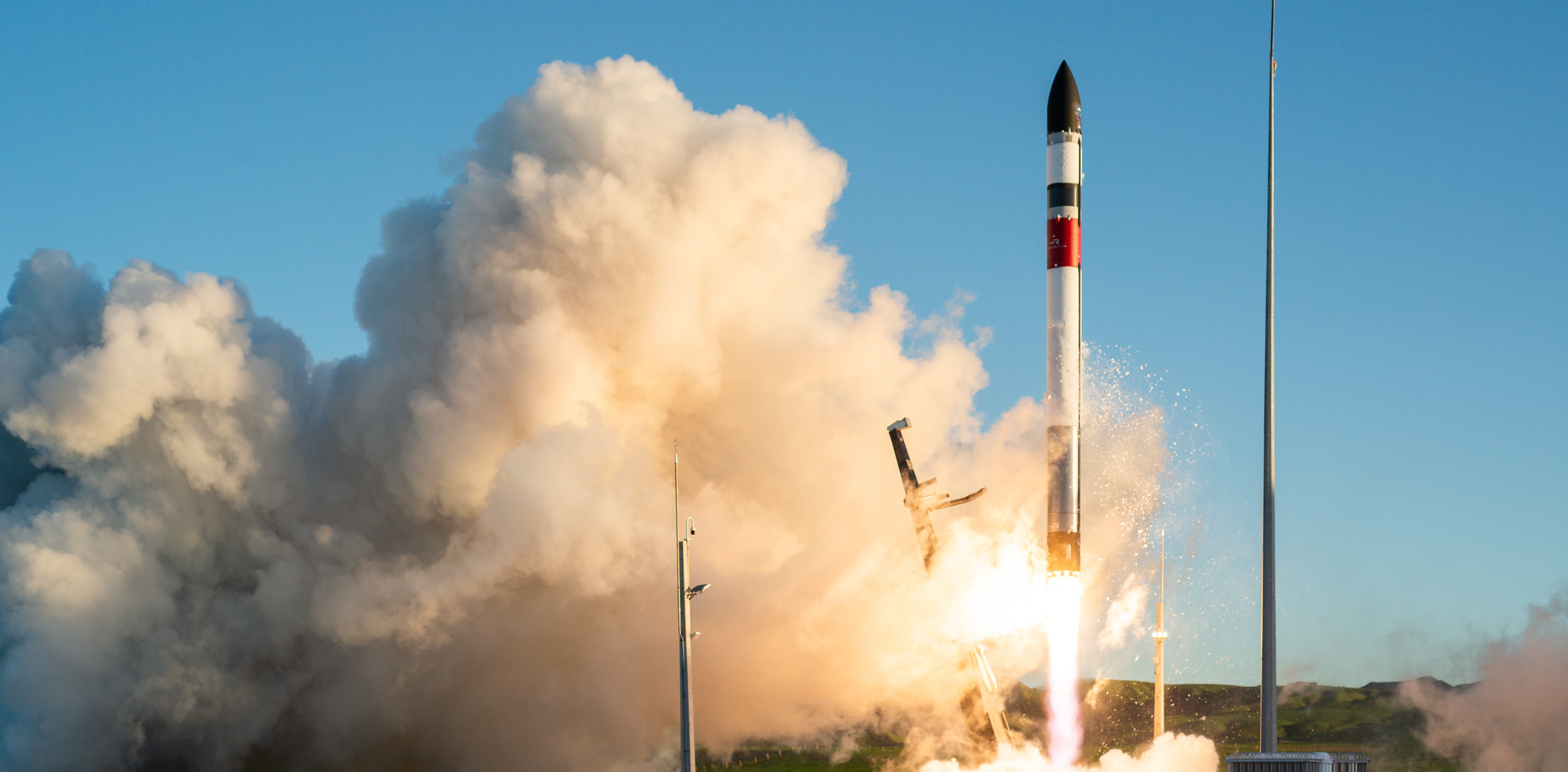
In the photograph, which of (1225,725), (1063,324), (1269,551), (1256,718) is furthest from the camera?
(1256,718)

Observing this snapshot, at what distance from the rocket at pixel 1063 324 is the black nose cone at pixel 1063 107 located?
24 mm

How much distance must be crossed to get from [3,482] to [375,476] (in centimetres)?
1753

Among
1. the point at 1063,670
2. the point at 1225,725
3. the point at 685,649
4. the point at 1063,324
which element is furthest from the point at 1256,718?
the point at 685,649

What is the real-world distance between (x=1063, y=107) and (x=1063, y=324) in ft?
22.1

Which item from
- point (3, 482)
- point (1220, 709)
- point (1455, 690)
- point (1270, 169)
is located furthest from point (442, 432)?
point (1220, 709)

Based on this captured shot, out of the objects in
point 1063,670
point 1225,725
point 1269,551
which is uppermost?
point 1269,551

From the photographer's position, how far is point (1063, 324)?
133 feet

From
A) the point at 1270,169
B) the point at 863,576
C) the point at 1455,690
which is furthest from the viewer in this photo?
the point at 1455,690

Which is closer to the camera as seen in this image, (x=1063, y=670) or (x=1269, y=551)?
(x=1269, y=551)

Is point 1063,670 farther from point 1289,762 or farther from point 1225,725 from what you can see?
point 1225,725

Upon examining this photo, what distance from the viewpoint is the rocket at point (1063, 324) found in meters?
39.8

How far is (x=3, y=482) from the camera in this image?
59.2 meters

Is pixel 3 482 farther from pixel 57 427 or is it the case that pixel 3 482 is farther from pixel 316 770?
pixel 316 770

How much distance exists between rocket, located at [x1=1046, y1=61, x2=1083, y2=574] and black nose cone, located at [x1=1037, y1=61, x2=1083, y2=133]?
0.02 meters
